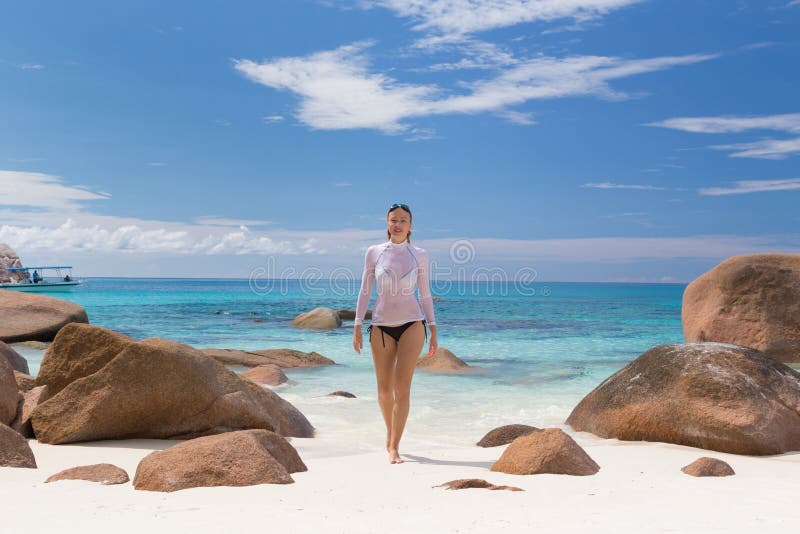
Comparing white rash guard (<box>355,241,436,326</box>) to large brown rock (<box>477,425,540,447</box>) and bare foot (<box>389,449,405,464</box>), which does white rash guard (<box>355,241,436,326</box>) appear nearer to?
bare foot (<box>389,449,405,464</box>)

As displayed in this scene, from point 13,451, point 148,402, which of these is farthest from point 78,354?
point 13,451

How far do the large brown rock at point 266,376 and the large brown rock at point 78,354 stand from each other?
4.87m

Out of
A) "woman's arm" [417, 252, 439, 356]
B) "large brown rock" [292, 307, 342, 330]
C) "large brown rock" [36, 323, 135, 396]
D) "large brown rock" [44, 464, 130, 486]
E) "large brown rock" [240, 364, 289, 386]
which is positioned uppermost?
"woman's arm" [417, 252, 439, 356]

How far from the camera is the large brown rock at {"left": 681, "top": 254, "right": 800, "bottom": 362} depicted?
47.0 feet

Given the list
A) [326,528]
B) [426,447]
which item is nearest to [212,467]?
[326,528]

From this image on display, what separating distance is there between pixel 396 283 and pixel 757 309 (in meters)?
11.7

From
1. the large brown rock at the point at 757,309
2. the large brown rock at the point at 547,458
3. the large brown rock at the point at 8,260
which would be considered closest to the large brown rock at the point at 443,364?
the large brown rock at the point at 757,309

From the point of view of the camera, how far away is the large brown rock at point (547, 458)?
4.64m

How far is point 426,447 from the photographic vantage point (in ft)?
21.7

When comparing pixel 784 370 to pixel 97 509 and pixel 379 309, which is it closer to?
pixel 379 309

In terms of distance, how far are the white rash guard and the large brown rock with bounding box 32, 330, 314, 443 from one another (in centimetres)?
154

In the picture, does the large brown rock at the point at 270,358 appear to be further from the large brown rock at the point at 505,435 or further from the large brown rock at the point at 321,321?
the large brown rock at the point at 321,321

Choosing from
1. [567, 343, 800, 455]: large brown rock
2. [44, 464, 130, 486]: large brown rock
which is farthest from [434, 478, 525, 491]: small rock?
[567, 343, 800, 455]: large brown rock

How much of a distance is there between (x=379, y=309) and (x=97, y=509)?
8.73ft
